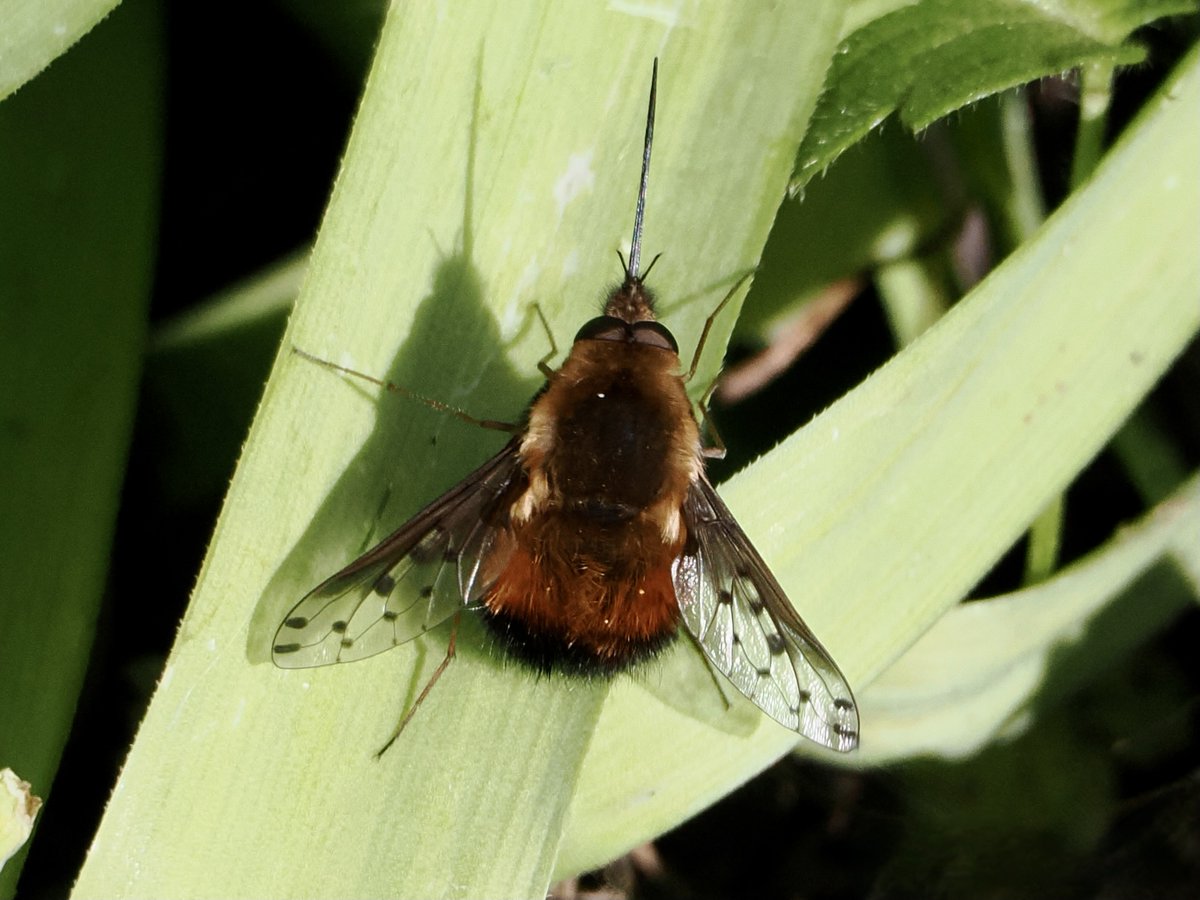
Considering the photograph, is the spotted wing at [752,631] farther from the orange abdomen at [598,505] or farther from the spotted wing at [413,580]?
the spotted wing at [413,580]

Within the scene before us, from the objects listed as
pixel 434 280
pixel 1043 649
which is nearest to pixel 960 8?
pixel 434 280

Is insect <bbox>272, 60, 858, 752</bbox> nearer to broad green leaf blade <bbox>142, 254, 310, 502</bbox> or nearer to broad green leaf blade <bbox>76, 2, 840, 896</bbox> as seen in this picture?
broad green leaf blade <bbox>76, 2, 840, 896</bbox>

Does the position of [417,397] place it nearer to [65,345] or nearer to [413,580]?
[413,580]

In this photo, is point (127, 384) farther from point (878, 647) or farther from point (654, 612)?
point (878, 647)

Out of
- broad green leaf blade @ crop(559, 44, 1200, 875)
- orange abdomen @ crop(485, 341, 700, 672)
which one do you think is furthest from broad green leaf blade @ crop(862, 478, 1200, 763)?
orange abdomen @ crop(485, 341, 700, 672)

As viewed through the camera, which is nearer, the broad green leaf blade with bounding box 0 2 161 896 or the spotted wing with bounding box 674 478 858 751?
the broad green leaf blade with bounding box 0 2 161 896
